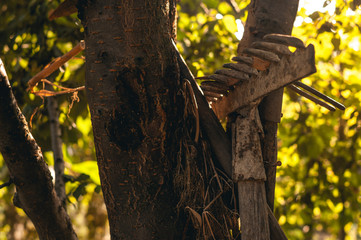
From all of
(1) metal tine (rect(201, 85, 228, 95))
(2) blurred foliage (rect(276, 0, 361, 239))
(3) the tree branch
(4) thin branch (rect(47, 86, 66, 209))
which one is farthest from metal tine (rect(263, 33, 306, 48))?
(2) blurred foliage (rect(276, 0, 361, 239))

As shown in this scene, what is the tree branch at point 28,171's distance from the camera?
4.04 ft

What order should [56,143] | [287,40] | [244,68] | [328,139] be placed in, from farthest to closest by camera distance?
[328,139], [56,143], [244,68], [287,40]

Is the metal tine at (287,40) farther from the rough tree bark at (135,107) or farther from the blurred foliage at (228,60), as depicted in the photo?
the blurred foliage at (228,60)

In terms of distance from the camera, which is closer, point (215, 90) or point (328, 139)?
point (215, 90)

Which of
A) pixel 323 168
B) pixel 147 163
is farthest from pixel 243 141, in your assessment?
pixel 323 168

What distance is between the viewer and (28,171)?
1.30m

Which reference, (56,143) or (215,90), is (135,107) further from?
(56,143)

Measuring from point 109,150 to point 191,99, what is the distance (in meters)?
0.32

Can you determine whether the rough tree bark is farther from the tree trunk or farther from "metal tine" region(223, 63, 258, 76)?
"metal tine" region(223, 63, 258, 76)

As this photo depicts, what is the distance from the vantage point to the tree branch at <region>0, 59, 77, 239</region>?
4.04 feet

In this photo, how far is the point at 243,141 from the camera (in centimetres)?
120

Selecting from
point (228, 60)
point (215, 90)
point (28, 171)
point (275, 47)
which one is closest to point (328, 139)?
point (228, 60)

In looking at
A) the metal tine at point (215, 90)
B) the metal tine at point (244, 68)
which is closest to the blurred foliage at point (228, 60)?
the metal tine at point (215, 90)

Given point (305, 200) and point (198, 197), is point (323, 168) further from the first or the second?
point (198, 197)
